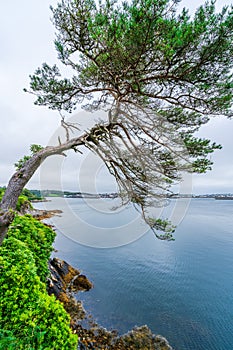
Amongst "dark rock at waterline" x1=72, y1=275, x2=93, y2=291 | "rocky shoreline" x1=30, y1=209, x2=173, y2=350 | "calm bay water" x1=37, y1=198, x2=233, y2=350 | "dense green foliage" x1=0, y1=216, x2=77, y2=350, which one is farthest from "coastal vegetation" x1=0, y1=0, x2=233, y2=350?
"dark rock at waterline" x1=72, y1=275, x2=93, y2=291

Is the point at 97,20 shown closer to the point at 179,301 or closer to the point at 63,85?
the point at 63,85

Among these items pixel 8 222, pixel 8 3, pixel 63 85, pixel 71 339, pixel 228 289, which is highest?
pixel 8 3

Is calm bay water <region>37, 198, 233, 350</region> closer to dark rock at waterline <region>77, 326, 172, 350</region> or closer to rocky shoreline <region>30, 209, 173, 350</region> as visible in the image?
rocky shoreline <region>30, 209, 173, 350</region>

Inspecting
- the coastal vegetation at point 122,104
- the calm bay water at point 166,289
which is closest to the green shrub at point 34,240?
the coastal vegetation at point 122,104

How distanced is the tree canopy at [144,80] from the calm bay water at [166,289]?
162 inches

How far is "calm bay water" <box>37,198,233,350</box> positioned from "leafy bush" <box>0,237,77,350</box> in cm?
463

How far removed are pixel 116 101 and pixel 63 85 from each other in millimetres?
1387

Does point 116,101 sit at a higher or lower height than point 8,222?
higher

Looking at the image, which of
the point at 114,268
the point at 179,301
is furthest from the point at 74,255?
the point at 179,301

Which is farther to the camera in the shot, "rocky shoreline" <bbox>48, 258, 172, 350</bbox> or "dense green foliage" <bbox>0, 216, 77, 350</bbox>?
"rocky shoreline" <bbox>48, 258, 172, 350</bbox>

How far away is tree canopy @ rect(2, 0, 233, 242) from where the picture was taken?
3.15 m

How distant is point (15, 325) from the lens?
7.06ft

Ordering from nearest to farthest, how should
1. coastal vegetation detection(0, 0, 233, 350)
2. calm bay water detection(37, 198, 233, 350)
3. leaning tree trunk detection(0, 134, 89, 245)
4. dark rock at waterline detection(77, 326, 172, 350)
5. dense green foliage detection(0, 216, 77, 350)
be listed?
dense green foliage detection(0, 216, 77, 350) → coastal vegetation detection(0, 0, 233, 350) → leaning tree trunk detection(0, 134, 89, 245) → dark rock at waterline detection(77, 326, 172, 350) → calm bay water detection(37, 198, 233, 350)

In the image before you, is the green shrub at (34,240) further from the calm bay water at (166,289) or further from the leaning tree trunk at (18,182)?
the calm bay water at (166,289)
